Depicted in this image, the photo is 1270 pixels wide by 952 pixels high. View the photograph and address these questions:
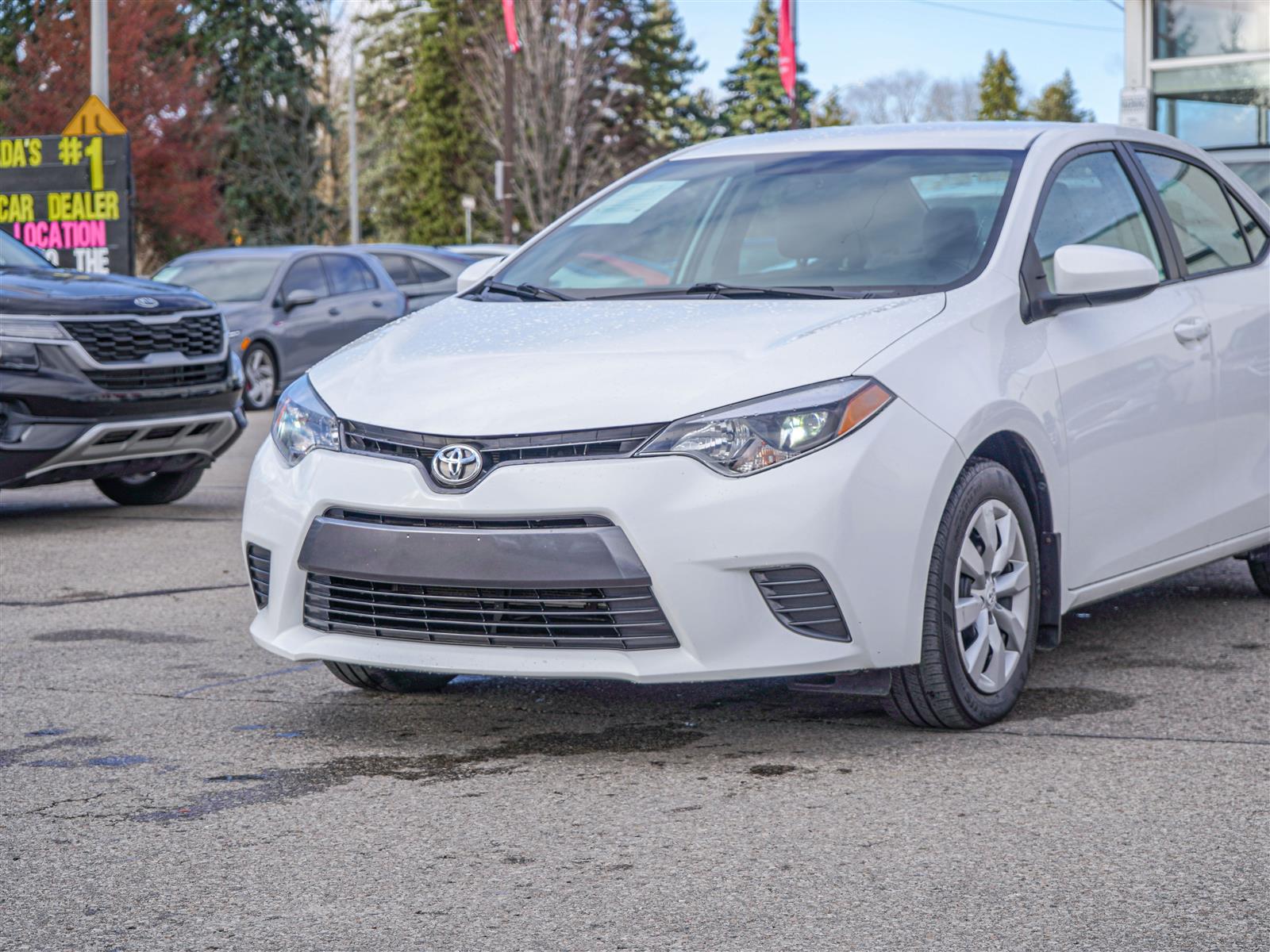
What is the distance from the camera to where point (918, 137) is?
18.6ft

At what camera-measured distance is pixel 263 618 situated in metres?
4.75

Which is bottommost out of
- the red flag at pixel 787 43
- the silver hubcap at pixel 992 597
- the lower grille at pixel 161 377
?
the silver hubcap at pixel 992 597

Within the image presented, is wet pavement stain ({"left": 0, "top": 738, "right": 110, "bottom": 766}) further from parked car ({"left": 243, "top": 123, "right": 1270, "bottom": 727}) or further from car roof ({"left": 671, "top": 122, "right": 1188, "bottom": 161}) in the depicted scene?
car roof ({"left": 671, "top": 122, "right": 1188, "bottom": 161})

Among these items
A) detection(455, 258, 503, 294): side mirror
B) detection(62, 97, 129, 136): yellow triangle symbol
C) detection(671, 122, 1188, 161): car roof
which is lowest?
detection(455, 258, 503, 294): side mirror

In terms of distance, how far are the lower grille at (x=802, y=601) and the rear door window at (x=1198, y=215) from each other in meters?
2.26

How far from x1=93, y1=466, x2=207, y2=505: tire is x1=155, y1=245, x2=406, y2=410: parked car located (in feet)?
25.7

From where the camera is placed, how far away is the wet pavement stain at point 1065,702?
4883 mm

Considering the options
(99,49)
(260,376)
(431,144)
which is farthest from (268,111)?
(260,376)

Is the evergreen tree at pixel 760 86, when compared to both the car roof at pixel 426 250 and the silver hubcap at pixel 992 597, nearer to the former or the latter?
the car roof at pixel 426 250

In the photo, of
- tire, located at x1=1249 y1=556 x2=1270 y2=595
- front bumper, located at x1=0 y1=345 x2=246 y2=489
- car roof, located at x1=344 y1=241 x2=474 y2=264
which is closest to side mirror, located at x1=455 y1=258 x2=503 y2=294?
tire, located at x1=1249 y1=556 x2=1270 y2=595

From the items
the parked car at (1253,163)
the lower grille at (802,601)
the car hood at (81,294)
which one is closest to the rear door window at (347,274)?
the parked car at (1253,163)

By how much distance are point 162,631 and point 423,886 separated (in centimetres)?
304

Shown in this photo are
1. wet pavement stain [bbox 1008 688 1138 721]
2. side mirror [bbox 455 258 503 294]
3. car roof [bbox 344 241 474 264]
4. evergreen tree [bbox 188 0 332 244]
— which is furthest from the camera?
evergreen tree [bbox 188 0 332 244]

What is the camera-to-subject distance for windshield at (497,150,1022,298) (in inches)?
201
